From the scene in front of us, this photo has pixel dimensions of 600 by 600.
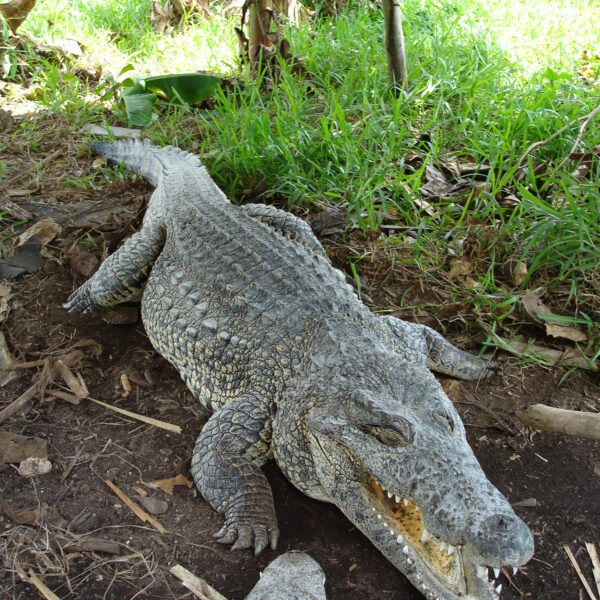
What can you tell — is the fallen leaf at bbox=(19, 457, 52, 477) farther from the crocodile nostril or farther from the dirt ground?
Answer: the crocodile nostril

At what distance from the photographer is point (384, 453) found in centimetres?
222

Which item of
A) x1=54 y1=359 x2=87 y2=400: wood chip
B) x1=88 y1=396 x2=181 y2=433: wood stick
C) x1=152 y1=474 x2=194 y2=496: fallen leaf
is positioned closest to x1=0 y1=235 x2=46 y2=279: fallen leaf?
x1=54 y1=359 x2=87 y2=400: wood chip

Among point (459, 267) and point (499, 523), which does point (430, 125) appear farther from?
point (499, 523)

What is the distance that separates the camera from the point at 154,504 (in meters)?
2.63

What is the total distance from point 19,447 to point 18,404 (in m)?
0.36

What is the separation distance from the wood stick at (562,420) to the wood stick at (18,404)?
2.69 metres

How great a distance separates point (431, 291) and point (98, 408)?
2.15m

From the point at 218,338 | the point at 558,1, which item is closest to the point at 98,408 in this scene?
the point at 218,338

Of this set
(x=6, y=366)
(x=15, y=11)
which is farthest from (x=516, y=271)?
(x=15, y=11)

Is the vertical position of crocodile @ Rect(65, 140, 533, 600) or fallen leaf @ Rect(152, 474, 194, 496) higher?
crocodile @ Rect(65, 140, 533, 600)

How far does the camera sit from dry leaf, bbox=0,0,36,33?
21.1ft

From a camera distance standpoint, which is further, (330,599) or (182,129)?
(182,129)

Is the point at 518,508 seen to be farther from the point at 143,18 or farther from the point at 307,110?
the point at 143,18

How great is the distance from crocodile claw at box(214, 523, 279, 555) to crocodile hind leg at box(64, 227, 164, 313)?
6.01ft
